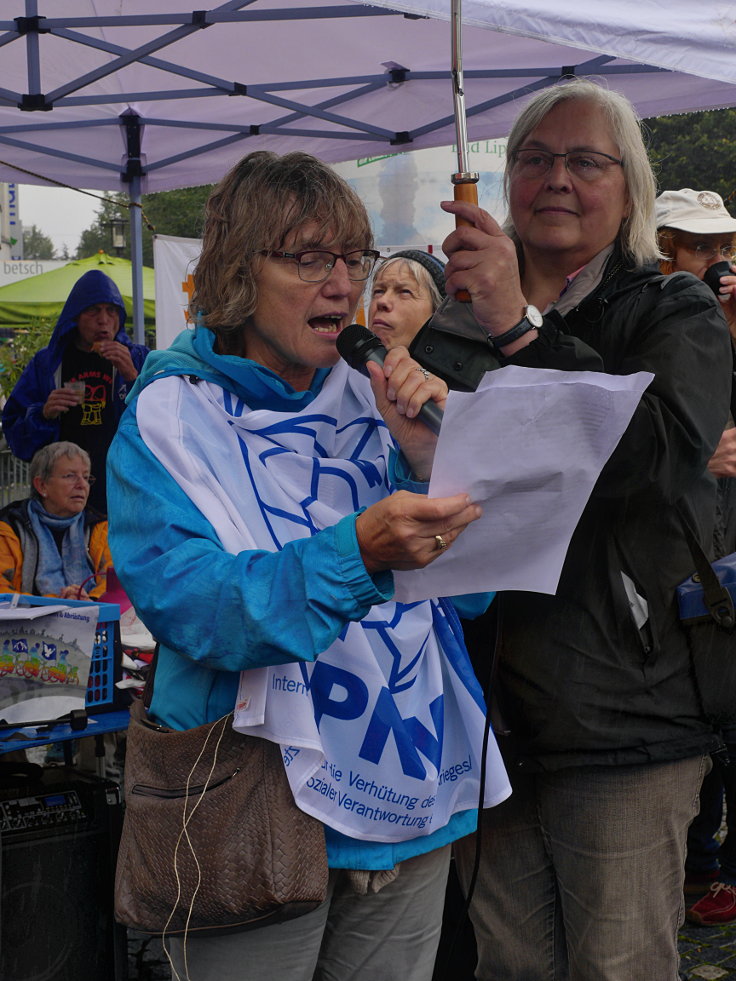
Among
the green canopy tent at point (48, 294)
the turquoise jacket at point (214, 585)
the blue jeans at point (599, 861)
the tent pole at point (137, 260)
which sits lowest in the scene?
the blue jeans at point (599, 861)

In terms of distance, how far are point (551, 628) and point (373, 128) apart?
452cm

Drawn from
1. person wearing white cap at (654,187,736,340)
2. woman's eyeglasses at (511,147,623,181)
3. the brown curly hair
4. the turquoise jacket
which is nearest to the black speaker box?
the turquoise jacket

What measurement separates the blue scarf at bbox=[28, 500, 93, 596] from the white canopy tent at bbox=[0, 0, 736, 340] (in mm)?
1996

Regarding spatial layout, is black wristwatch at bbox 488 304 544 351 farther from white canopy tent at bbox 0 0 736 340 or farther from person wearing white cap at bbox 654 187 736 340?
white canopy tent at bbox 0 0 736 340

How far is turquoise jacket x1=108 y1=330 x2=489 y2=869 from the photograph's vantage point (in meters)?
1.44

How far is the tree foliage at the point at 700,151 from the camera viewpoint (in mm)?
22250

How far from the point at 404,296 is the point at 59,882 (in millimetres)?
2207

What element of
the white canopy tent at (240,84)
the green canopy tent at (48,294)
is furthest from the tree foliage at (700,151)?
the white canopy tent at (240,84)

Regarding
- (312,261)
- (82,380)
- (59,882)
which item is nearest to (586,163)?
(312,261)

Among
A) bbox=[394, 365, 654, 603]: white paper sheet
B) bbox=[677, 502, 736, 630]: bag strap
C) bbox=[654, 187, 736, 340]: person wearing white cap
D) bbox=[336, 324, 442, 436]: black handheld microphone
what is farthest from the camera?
bbox=[654, 187, 736, 340]: person wearing white cap

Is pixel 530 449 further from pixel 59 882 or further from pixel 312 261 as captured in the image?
pixel 59 882

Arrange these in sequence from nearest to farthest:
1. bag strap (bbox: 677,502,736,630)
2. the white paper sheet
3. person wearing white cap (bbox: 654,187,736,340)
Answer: the white paper sheet
bag strap (bbox: 677,502,736,630)
person wearing white cap (bbox: 654,187,736,340)

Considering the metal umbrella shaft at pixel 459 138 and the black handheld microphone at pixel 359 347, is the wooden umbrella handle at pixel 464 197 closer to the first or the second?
the metal umbrella shaft at pixel 459 138

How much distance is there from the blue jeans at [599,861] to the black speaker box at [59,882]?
1.50 meters
